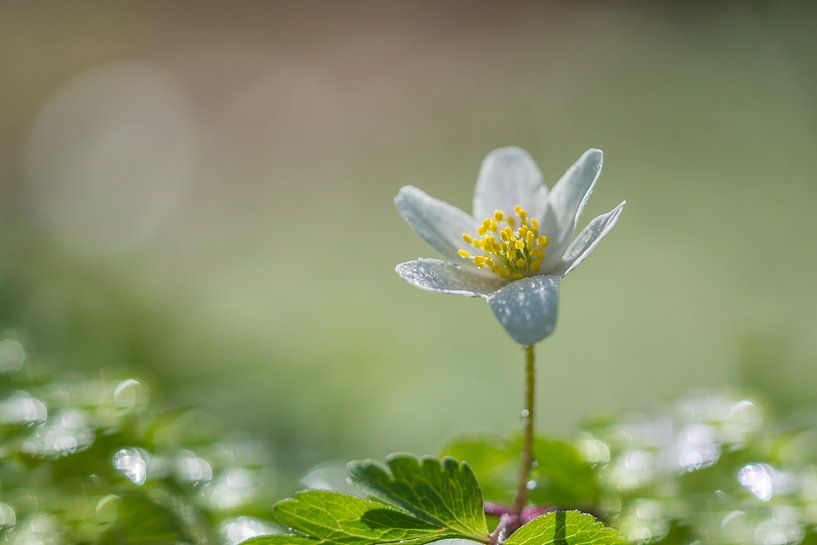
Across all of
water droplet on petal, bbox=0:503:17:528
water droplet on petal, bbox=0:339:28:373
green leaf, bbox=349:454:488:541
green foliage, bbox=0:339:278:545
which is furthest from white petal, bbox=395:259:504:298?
water droplet on petal, bbox=0:339:28:373

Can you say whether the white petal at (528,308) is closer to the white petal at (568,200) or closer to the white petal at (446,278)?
the white petal at (446,278)

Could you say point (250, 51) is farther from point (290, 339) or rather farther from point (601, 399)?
point (601, 399)

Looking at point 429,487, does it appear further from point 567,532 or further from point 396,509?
point 567,532

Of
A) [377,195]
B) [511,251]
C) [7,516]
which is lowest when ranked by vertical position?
[7,516]

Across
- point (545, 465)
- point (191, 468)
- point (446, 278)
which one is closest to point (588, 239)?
point (446, 278)

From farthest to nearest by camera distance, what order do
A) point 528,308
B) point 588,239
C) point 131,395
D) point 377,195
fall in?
1. point 377,195
2. point 131,395
3. point 588,239
4. point 528,308

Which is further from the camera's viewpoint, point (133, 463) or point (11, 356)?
point (11, 356)

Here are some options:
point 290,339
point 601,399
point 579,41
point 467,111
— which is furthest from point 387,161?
point 601,399
